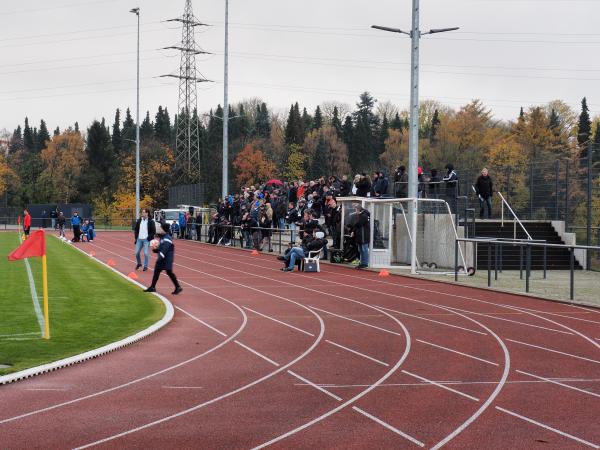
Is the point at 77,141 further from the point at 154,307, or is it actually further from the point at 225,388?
the point at 225,388

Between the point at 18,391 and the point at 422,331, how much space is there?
6714 millimetres

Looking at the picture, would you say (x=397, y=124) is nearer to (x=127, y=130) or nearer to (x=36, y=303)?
(x=127, y=130)

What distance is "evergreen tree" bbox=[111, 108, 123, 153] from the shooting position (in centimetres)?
13468

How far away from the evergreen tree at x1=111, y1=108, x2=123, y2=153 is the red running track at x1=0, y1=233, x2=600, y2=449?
119213 millimetres

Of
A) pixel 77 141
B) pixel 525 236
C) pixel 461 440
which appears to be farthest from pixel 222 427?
pixel 77 141

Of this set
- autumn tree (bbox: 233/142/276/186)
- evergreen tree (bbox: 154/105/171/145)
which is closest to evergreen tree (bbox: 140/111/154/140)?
evergreen tree (bbox: 154/105/171/145)

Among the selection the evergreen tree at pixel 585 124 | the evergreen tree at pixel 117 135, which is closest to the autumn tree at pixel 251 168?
the evergreen tree at pixel 585 124

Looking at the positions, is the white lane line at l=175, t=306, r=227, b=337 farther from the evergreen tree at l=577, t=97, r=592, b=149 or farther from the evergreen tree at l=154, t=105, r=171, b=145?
the evergreen tree at l=154, t=105, r=171, b=145

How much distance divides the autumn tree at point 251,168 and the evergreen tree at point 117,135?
3925cm

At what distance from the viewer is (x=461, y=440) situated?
6.91 meters

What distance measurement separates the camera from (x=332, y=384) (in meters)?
9.12

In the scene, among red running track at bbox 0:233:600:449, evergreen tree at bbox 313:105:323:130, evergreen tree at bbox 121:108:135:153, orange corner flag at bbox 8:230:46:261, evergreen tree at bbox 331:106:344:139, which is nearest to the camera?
red running track at bbox 0:233:600:449

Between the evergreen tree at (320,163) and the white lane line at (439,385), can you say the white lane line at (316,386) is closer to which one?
the white lane line at (439,385)

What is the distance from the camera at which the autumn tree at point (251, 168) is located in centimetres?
9550
